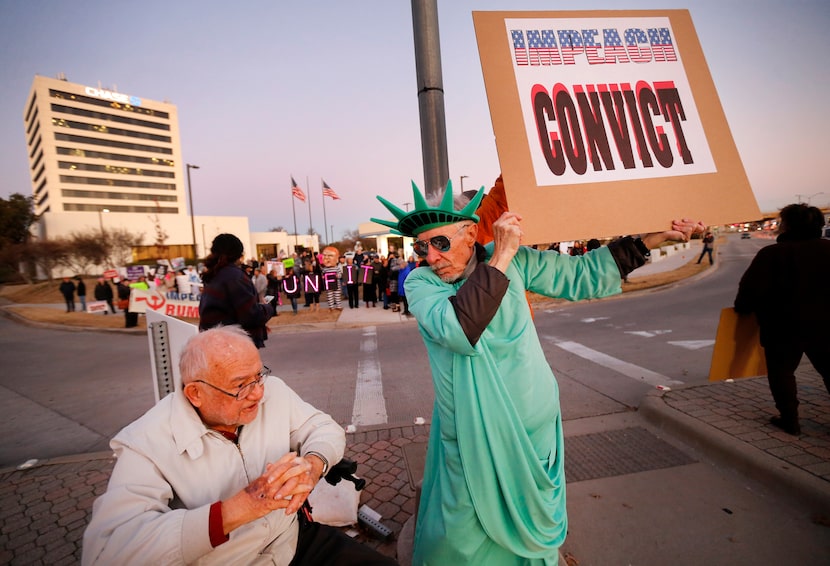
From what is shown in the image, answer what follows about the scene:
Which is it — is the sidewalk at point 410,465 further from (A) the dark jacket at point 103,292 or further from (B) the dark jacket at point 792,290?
(A) the dark jacket at point 103,292

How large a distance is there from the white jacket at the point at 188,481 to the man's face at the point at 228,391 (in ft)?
0.18

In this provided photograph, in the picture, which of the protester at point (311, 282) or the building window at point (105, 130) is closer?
the protester at point (311, 282)

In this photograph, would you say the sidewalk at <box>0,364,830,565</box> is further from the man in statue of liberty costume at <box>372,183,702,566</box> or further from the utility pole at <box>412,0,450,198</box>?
the utility pole at <box>412,0,450,198</box>

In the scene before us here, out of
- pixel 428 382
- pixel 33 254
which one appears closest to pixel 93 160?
pixel 33 254

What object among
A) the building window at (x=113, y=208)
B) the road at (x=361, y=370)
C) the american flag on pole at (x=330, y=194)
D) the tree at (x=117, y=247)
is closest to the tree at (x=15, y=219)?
the tree at (x=117, y=247)

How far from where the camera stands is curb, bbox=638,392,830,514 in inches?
98.2

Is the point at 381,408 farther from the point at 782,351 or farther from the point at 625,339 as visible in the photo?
the point at 625,339

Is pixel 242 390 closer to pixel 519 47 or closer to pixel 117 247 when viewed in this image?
pixel 519 47

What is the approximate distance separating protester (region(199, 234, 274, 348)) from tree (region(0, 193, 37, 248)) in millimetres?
48967

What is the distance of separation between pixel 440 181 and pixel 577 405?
10.9 ft

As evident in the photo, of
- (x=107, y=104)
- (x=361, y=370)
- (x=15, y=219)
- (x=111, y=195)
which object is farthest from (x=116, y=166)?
(x=361, y=370)

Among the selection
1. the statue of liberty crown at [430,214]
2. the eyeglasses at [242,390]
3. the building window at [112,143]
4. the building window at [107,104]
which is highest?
the building window at [107,104]

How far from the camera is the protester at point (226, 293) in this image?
130 inches

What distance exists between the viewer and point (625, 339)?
7293 mm
